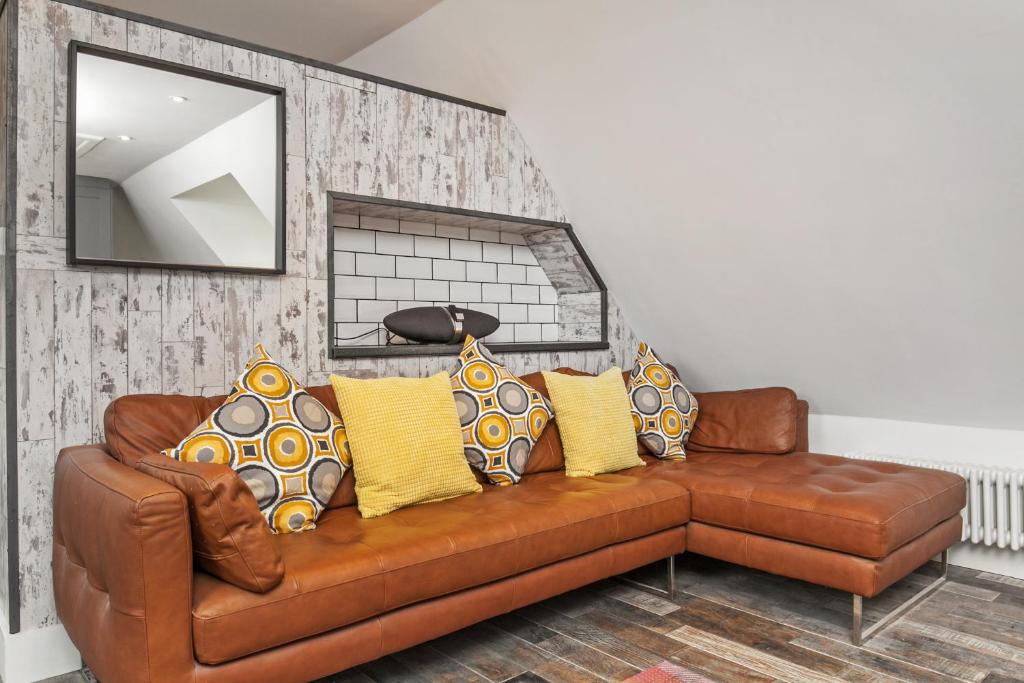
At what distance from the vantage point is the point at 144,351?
8.57 feet

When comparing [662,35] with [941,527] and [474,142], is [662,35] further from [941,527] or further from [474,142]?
[941,527]

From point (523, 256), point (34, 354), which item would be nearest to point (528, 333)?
point (523, 256)

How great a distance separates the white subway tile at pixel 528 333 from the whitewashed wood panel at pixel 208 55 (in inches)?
83.9

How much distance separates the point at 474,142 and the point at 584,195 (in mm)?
651

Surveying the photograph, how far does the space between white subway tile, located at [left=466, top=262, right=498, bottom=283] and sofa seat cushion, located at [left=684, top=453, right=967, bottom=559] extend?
5.03 ft

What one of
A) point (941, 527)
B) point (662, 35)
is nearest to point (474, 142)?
point (662, 35)

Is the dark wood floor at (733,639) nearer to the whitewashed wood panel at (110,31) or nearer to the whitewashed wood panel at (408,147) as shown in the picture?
the whitewashed wood panel at (408,147)

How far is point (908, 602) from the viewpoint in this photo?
2.94 m

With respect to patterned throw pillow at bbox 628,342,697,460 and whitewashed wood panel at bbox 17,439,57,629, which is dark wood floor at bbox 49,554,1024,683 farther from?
whitewashed wood panel at bbox 17,439,57,629

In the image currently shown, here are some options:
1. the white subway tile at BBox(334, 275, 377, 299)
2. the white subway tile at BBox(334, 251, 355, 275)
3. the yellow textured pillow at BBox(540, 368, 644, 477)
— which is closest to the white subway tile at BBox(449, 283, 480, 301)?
the white subway tile at BBox(334, 275, 377, 299)

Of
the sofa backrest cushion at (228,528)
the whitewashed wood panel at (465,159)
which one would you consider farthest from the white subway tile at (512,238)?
the sofa backrest cushion at (228,528)

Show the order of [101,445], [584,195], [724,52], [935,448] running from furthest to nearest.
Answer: [584,195], [935,448], [724,52], [101,445]

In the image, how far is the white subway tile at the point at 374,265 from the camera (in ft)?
11.9

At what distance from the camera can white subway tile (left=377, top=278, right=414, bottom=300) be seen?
3.71 m
